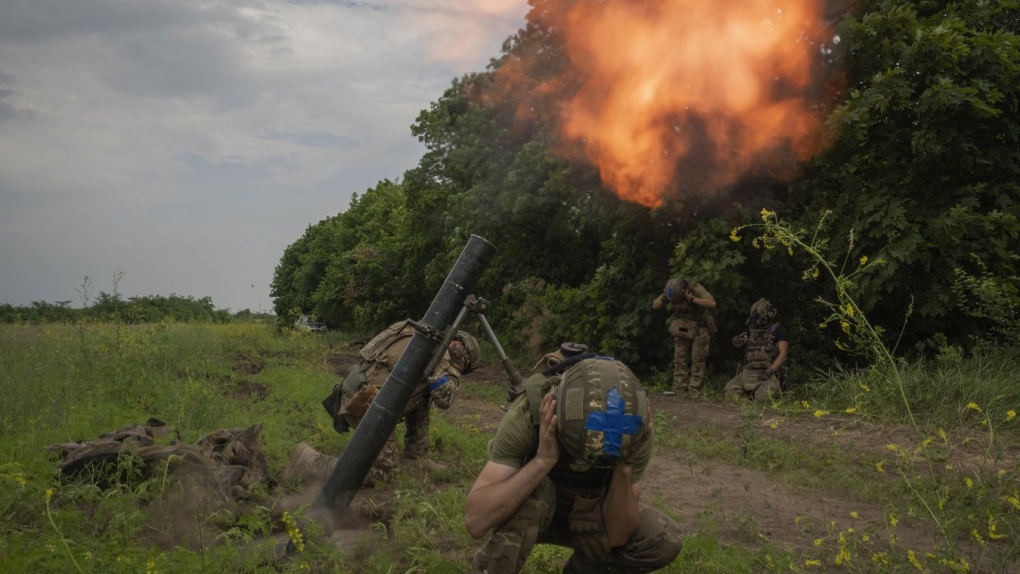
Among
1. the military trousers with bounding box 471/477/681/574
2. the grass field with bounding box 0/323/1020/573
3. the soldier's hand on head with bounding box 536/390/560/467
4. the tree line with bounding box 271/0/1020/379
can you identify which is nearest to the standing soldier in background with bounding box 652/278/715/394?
the tree line with bounding box 271/0/1020/379

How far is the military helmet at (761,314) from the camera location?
39.0 feet

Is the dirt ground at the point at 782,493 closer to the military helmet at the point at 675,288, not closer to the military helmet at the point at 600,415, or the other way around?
the military helmet at the point at 600,415

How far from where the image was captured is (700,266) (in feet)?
41.9

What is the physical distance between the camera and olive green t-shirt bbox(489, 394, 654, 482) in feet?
11.9

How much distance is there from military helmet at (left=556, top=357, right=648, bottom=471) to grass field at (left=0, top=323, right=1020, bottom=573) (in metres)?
1.17

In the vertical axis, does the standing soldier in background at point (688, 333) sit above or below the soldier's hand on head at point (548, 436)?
above

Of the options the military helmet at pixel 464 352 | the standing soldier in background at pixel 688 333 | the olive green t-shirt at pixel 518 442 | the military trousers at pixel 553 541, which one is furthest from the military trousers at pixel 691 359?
the olive green t-shirt at pixel 518 442

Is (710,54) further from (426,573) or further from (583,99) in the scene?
(426,573)

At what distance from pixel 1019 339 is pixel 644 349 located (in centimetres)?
668

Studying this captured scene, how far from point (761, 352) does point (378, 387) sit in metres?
7.11

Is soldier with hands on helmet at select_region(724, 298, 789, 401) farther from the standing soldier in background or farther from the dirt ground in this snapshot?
the dirt ground

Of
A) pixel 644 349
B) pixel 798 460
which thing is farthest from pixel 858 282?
pixel 644 349

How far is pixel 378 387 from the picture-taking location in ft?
22.3

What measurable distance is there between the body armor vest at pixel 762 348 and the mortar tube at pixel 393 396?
8.03 meters
